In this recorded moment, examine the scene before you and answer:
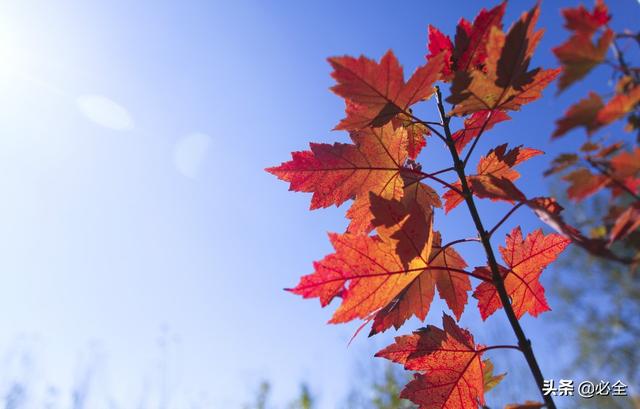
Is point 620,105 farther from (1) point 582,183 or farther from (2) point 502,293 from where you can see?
(2) point 502,293

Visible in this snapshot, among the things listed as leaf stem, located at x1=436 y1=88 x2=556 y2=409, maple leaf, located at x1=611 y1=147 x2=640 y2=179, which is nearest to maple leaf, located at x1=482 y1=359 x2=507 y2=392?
leaf stem, located at x1=436 y1=88 x2=556 y2=409

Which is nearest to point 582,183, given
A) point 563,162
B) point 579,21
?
point 563,162

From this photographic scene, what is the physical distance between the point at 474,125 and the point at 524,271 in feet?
1.19

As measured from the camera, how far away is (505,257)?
930mm

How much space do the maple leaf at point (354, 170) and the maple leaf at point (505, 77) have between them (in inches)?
6.8

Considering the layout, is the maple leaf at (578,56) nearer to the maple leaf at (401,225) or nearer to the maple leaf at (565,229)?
the maple leaf at (565,229)

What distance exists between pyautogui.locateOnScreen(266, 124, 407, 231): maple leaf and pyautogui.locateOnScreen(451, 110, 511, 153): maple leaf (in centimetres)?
16

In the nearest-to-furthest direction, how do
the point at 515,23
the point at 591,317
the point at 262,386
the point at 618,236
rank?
the point at 618,236 → the point at 515,23 → the point at 591,317 → the point at 262,386

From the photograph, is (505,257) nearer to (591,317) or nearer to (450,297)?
(450,297)

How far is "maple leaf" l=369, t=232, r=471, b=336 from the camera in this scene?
0.84 meters

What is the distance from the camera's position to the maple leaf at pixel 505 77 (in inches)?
24.2

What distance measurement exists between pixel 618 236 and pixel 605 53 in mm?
228

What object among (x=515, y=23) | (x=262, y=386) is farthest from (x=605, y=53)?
(x=262, y=386)

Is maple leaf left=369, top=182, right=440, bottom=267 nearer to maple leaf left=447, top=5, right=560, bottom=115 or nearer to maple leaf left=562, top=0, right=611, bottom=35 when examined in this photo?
maple leaf left=447, top=5, right=560, bottom=115
